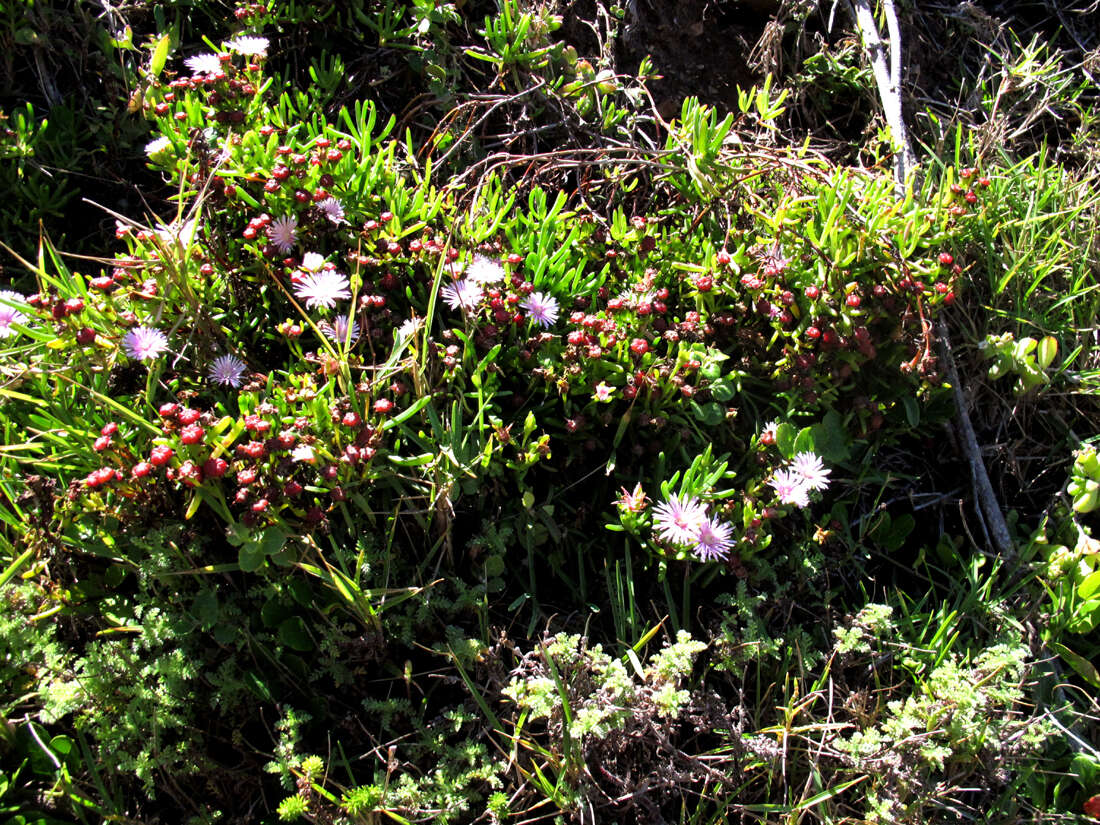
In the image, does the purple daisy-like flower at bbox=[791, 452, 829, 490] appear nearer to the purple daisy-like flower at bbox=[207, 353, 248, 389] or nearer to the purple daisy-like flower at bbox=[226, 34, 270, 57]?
the purple daisy-like flower at bbox=[207, 353, 248, 389]

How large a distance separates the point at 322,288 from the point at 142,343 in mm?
385

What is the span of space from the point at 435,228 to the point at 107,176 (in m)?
1.14

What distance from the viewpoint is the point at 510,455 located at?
78.9 inches

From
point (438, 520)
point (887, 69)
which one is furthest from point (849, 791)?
point (887, 69)

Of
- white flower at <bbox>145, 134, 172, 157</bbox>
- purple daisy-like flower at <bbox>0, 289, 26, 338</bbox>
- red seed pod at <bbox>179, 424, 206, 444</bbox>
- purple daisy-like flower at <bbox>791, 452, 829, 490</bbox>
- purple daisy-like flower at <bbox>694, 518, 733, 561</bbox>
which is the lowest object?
purple daisy-like flower at <bbox>694, 518, 733, 561</bbox>

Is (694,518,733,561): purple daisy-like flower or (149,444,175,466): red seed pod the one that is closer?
(149,444,175,466): red seed pod

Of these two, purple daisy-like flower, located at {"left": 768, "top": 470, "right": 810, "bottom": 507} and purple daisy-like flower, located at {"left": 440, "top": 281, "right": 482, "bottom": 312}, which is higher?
purple daisy-like flower, located at {"left": 440, "top": 281, "right": 482, "bottom": 312}

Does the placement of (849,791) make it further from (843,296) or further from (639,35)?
(639,35)

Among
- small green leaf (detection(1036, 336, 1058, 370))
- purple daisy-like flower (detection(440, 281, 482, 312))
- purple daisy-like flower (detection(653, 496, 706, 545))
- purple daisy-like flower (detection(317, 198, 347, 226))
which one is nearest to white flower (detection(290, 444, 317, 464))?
purple daisy-like flower (detection(440, 281, 482, 312))

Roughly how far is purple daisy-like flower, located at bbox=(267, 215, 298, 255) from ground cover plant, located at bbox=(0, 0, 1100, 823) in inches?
2.6

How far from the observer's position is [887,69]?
295 centimetres

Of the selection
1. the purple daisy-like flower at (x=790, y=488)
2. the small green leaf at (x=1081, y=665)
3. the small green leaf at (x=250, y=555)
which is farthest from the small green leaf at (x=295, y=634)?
the small green leaf at (x=1081, y=665)

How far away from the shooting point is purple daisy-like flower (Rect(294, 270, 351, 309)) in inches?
72.8

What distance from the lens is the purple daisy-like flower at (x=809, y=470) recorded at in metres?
1.92
